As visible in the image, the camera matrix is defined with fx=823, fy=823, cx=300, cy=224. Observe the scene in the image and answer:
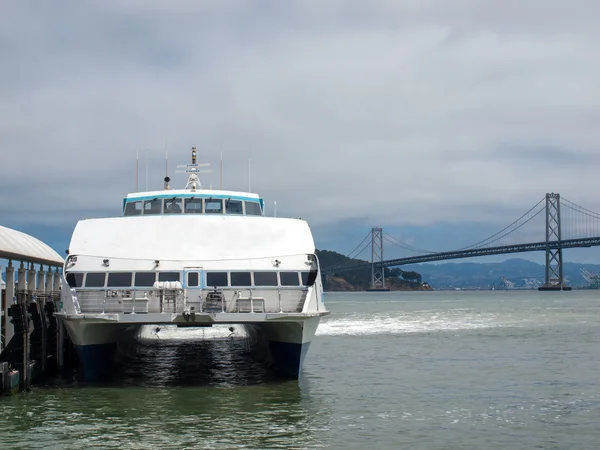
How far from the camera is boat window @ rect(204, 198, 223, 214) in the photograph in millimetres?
21203

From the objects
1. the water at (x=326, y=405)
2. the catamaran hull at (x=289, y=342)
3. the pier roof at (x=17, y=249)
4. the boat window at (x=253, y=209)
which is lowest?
the water at (x=326, y=405)

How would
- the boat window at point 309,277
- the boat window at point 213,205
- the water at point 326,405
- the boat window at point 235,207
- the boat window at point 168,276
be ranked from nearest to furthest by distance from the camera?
the water at point 326,405
the boat window at point 168,276
the boat window at point 309,277
the boat window at point 213,205
the boat window at point 235,207

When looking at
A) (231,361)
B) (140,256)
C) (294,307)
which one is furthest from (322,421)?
(231,361)

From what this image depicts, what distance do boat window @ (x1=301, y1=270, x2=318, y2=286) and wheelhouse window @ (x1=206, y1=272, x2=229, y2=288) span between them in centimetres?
169

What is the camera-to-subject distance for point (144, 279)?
17.9m

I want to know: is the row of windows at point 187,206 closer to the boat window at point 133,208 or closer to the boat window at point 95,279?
the boat window at point 133,208

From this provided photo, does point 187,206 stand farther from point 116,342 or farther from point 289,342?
point 289,342

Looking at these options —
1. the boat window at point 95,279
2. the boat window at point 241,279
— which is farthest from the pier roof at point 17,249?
the boat window at point 241,279

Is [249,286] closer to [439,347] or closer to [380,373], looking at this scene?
[380,373]

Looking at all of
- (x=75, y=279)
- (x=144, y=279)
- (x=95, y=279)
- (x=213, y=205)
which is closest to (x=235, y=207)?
(x=213, y=205)

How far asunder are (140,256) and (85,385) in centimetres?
343

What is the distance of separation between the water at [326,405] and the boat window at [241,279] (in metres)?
2.40

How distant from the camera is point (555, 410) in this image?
16.2 meters

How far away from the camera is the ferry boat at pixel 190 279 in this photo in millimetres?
17328
